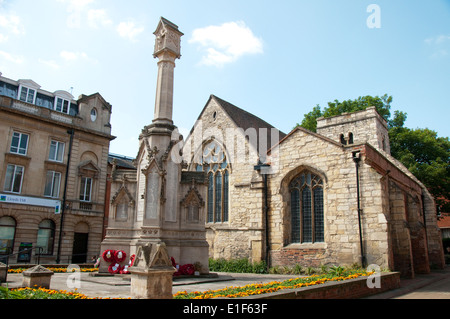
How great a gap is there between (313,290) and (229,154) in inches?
586

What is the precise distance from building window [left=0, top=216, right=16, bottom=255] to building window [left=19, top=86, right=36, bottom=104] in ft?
27.9

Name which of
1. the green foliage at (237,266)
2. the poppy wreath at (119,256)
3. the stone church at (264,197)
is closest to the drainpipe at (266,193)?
the stone church at (264,197)

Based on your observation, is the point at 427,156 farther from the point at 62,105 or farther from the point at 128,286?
the point at 62,105

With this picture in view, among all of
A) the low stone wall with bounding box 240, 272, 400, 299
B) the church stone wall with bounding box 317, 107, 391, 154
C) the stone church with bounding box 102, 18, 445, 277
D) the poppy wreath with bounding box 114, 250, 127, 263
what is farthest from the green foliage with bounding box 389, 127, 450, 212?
the poppy wreath with bounding box 114, 250, 127, 263

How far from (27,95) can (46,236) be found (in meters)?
10.1

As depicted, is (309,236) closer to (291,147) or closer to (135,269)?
(291,147)

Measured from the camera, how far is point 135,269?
6422 millimetres

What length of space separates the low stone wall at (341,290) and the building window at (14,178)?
21545 mm

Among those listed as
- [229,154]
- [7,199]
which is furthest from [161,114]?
[7,199]

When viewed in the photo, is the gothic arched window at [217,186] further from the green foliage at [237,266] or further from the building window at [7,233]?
the building window at [7,233]

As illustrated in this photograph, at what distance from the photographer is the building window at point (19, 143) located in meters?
24.0

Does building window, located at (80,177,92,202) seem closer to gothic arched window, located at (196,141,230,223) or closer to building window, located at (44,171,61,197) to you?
building window, located at (44,171,61,197)

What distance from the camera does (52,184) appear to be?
25.5 m
